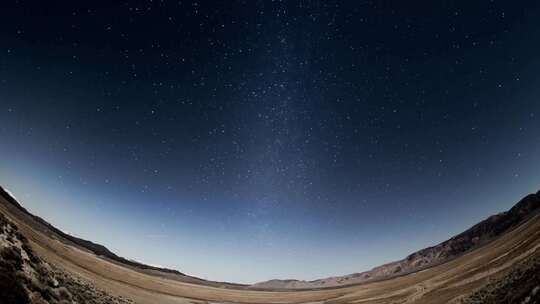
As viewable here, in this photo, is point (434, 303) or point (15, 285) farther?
point (434, 303)

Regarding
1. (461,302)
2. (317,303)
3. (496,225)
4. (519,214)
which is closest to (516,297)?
(461,302)

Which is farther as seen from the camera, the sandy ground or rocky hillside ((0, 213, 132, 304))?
the sandy ground

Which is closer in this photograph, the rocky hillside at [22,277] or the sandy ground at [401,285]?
the rocky hillside at [22,277]

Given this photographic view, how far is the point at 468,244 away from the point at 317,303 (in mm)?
149449

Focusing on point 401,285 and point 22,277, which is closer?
point 22,277

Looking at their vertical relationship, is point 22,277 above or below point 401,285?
above

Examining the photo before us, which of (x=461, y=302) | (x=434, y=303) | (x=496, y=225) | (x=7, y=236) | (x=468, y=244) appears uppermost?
(x=7, y=236)

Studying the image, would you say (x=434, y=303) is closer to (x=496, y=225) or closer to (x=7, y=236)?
(x=7, y=236)

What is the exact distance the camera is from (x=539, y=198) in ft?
448

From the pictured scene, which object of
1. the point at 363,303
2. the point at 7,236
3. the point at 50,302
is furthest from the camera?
the point at 363,303

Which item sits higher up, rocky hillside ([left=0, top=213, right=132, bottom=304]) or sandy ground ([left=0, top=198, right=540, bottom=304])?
A: rocky hillside ([left=0, top=213, right=132, bottom=304])

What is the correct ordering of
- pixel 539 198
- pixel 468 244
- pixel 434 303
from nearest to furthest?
pixel 434 303, pixel 539 198, pixel 468 244

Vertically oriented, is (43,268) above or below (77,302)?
above

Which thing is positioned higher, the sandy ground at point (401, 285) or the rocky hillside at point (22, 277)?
the rocky hillside at point (22, 277)
